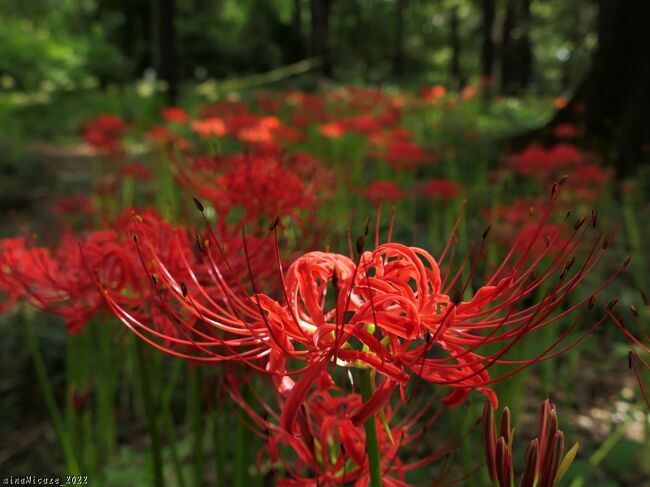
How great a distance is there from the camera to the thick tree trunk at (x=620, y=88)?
175 inches

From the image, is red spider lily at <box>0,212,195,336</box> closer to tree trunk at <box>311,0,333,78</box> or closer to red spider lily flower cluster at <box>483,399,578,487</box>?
red spider lily flower cluster at <box>483,399,578,487</box>

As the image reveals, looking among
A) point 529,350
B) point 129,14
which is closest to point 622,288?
point 529,350

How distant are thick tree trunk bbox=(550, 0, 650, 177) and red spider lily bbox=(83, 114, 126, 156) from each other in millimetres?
3268

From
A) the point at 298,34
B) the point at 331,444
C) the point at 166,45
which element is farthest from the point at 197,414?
the point at 298,34

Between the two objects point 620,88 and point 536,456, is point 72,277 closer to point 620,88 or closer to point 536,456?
point 536,456

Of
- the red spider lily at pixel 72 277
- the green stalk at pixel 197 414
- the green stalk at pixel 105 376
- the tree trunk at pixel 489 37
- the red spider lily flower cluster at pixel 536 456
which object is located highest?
the tree trunk at pixel 489 37

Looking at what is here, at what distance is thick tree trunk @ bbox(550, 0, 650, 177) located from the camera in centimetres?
445

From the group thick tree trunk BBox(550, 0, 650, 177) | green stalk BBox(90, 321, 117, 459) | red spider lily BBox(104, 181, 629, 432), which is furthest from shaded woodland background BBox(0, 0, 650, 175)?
red spider lily BBox(104, 181, 629, 432)

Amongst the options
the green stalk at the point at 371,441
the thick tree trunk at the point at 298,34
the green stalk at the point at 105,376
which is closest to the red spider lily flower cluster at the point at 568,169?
the green stalk at the point at 105,376

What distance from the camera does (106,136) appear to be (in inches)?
129

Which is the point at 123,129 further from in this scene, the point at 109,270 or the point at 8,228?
the point at 109,270

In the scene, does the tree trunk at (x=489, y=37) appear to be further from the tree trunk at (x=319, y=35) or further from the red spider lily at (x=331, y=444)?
the red spider lily at (x=331, y=444)

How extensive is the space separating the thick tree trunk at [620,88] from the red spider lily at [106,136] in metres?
3.27

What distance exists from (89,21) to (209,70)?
5.64 meters
